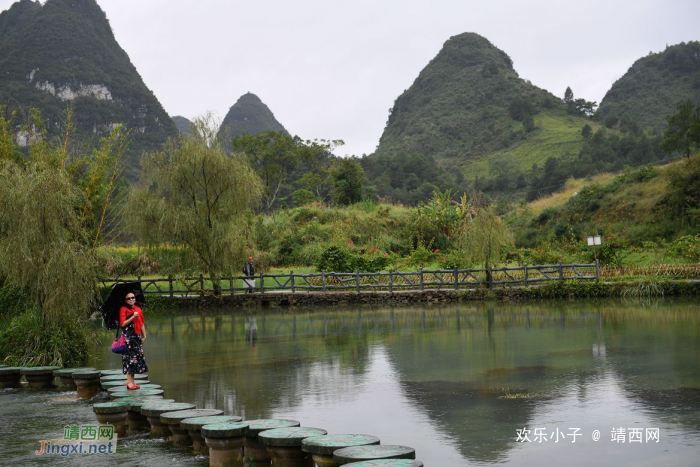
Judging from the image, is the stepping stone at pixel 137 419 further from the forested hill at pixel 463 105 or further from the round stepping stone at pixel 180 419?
the forested hill at pixel 463 105

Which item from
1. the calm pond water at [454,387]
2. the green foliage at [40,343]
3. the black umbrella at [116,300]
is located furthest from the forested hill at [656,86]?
the black umbrella at [116,300]

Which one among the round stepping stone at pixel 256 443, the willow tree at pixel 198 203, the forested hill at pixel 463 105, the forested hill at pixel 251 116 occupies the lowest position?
the round stepping stone at pixel 256 443

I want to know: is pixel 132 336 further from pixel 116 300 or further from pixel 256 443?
pixel 256 443

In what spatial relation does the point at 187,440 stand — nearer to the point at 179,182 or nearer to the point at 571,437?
the point at 571,437

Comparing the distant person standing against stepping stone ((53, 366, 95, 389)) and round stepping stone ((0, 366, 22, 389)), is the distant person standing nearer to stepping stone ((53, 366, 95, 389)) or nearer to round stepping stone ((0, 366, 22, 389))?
round stepping stone ((0, 366, 22, 389))

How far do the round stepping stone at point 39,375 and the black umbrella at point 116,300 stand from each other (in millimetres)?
2187

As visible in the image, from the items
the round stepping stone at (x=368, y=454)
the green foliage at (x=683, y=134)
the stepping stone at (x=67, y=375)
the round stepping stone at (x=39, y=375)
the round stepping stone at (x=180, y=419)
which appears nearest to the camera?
the round stepping stone at (x=368, y=454)

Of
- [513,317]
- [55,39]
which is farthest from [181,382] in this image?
[55,39]

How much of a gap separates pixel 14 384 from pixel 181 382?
312 centimetres

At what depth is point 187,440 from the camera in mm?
7949

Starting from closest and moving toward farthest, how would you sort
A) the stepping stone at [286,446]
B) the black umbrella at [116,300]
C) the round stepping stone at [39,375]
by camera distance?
1. the stepping stone at [286,446]
2. the black umbrella at [116,300]
3. the round stepping stone at [39,375]

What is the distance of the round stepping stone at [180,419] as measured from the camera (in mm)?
7809

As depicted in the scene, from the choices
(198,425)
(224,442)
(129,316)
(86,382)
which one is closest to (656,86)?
(129,316)

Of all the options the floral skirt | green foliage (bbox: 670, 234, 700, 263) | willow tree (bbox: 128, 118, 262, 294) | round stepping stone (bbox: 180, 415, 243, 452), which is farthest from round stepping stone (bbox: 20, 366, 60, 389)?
green foliage (bbox: 670, 234, 700, 263)
